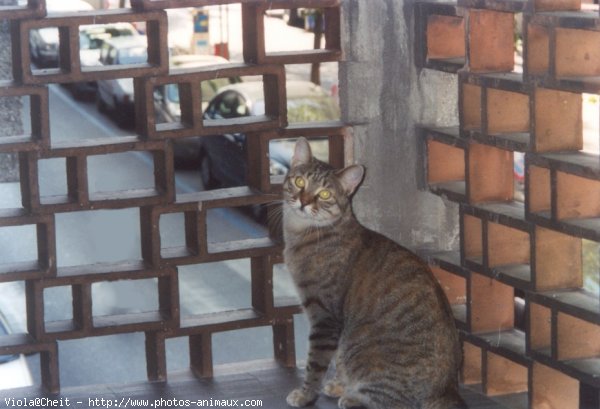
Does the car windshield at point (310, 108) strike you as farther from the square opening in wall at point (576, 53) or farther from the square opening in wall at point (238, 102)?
the square opening in wall at point (576, 53)

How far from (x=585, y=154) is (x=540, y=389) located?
854mm

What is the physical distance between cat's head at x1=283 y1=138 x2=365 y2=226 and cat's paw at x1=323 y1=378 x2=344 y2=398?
589 mm

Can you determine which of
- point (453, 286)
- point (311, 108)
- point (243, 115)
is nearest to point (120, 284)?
point (243, 115)

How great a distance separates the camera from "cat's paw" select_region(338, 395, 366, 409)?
3.97 meters

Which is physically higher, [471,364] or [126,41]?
[126,41]

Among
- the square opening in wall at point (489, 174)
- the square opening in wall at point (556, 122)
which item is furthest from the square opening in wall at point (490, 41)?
Result: the square opening in wall at point (556, 122)

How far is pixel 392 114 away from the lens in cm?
438

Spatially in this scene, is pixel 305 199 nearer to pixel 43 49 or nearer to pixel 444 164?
pixel 444 164

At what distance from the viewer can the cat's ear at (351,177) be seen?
404cm

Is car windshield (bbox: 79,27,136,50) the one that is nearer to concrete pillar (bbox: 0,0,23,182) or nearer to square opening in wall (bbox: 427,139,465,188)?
concrete pillar (bbox: 0,0,23,182)

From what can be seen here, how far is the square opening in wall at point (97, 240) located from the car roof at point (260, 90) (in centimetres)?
250

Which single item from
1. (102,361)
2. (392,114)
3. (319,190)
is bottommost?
(102,361)

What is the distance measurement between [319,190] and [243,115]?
596 cm

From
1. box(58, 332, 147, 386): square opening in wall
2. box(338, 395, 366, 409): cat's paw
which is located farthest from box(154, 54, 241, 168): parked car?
box(338, 395, 366, 409): cat's paw
